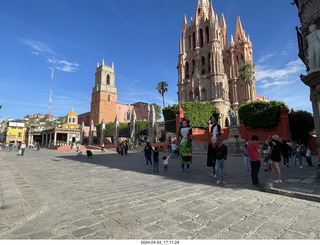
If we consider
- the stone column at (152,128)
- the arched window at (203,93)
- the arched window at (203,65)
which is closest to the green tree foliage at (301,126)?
the stone column at (152,128)

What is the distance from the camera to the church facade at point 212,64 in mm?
40125

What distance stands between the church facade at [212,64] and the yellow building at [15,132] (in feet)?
204

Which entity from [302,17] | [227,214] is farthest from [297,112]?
[227,214]

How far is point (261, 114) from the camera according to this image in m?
21.8

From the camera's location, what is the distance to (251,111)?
2294cm

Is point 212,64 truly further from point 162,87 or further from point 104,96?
point 104,96

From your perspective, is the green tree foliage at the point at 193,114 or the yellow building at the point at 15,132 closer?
the green tree foliage at the point at 193,114

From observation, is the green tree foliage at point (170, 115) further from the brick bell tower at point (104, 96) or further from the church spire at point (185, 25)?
the brick bell tower at point (104, 96)

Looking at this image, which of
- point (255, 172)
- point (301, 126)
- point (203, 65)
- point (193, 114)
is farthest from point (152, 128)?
point (203, 65)

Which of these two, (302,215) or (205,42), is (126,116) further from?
(302,215)

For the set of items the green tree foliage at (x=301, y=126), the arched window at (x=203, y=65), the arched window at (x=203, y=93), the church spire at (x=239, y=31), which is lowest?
the green tree foliage at (x=301, y=126)

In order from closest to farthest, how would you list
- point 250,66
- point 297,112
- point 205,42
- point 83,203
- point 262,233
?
1. point 262,233
2. point 83,203
3. point 297,112
4. point 250,66
5. point 205,42

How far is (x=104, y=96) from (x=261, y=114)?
52.4m
